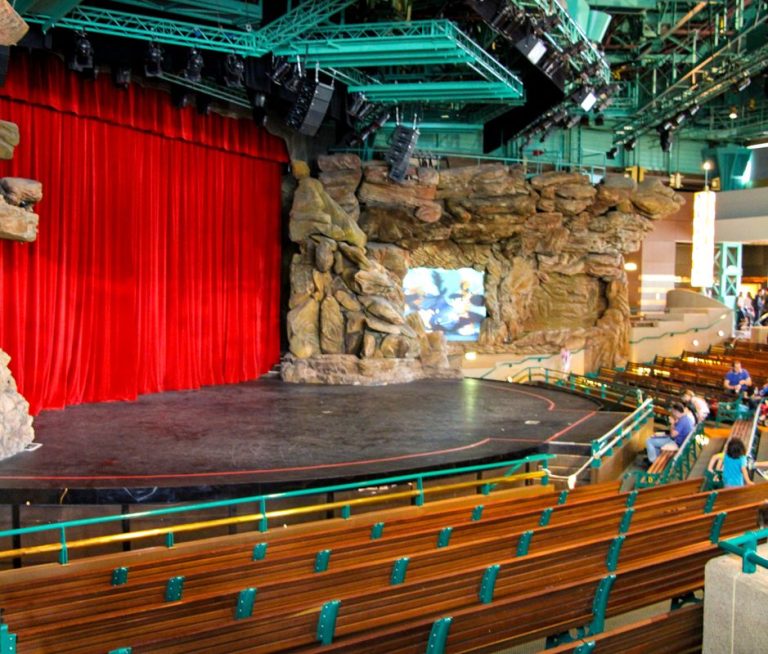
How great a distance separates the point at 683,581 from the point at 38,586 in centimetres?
376

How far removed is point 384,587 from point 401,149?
1527 cm

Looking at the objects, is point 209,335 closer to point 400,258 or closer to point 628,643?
point 400,258

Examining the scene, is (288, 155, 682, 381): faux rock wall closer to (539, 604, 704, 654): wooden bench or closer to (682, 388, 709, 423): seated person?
(682, 388, 709, 423): seated person

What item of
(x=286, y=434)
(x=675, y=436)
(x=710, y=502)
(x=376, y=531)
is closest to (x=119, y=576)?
(x=376, y=531)

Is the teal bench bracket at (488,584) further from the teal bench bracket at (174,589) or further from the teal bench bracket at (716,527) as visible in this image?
the teal bench bracket at (716,527)

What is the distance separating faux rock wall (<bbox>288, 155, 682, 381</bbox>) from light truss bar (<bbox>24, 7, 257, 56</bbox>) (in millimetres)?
5897

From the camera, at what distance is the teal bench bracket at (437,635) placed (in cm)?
345

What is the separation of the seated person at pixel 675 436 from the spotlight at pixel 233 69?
8.95 m

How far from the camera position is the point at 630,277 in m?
29.2

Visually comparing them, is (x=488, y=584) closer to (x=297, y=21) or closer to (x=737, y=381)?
(x=297, y=21)

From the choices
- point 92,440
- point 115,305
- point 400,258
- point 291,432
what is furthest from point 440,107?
point 92,440

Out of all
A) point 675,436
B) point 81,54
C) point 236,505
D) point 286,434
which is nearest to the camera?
point 236,505

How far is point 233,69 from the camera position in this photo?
1348 cm

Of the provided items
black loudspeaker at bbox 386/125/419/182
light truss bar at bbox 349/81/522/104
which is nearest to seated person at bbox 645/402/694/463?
light truss bar at bbox 349/81/522/104
